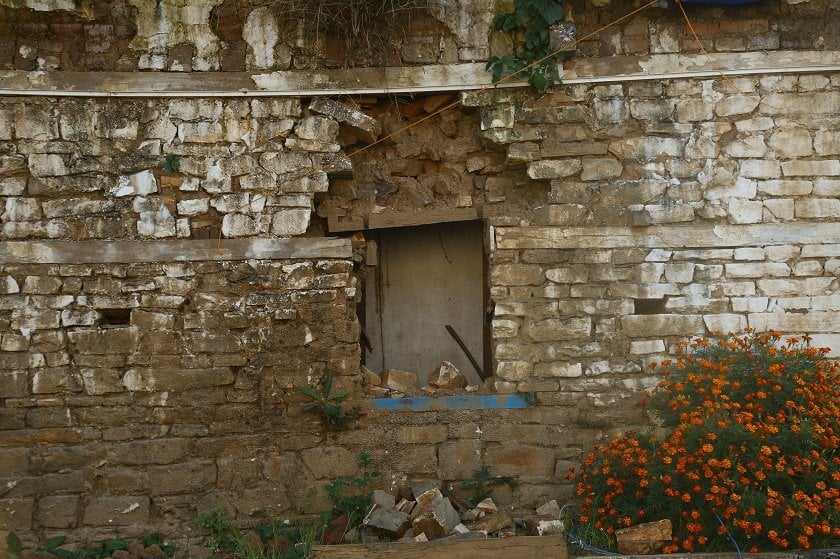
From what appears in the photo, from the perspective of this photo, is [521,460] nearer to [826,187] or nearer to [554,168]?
[554,168]

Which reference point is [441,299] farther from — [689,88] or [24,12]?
[24,12]

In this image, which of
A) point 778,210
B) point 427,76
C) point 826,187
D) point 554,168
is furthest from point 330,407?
point 826,187

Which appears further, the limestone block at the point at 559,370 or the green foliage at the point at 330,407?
the limestone block at the point at 559,370

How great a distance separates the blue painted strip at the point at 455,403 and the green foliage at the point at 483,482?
1.36 feet

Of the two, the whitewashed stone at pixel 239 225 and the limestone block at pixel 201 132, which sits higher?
the limestone block at pixel 201 132

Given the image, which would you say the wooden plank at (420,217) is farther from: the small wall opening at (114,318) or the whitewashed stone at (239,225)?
the small wall opening at (114,318)

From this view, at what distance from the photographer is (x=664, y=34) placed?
5359mm

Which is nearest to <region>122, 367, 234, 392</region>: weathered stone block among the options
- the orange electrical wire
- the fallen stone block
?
the orange electrical wire

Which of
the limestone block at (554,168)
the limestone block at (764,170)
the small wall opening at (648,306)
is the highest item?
the limestone block at (554,168)

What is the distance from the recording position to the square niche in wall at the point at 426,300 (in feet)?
19.5

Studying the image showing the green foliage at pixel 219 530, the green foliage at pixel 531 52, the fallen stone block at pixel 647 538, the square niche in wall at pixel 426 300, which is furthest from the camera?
the square niche in wall at pixel 426 300

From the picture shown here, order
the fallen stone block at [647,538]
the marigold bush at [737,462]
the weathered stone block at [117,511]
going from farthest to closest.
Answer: the weathered stone block at [117,511], the fallen stone block at [647,538], the marigold bush at [737,462]

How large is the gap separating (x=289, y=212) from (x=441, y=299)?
1.41 metres

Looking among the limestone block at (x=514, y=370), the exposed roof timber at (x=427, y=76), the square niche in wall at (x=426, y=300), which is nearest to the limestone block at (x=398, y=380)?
the square niche in wall at (x=426, y=300)
